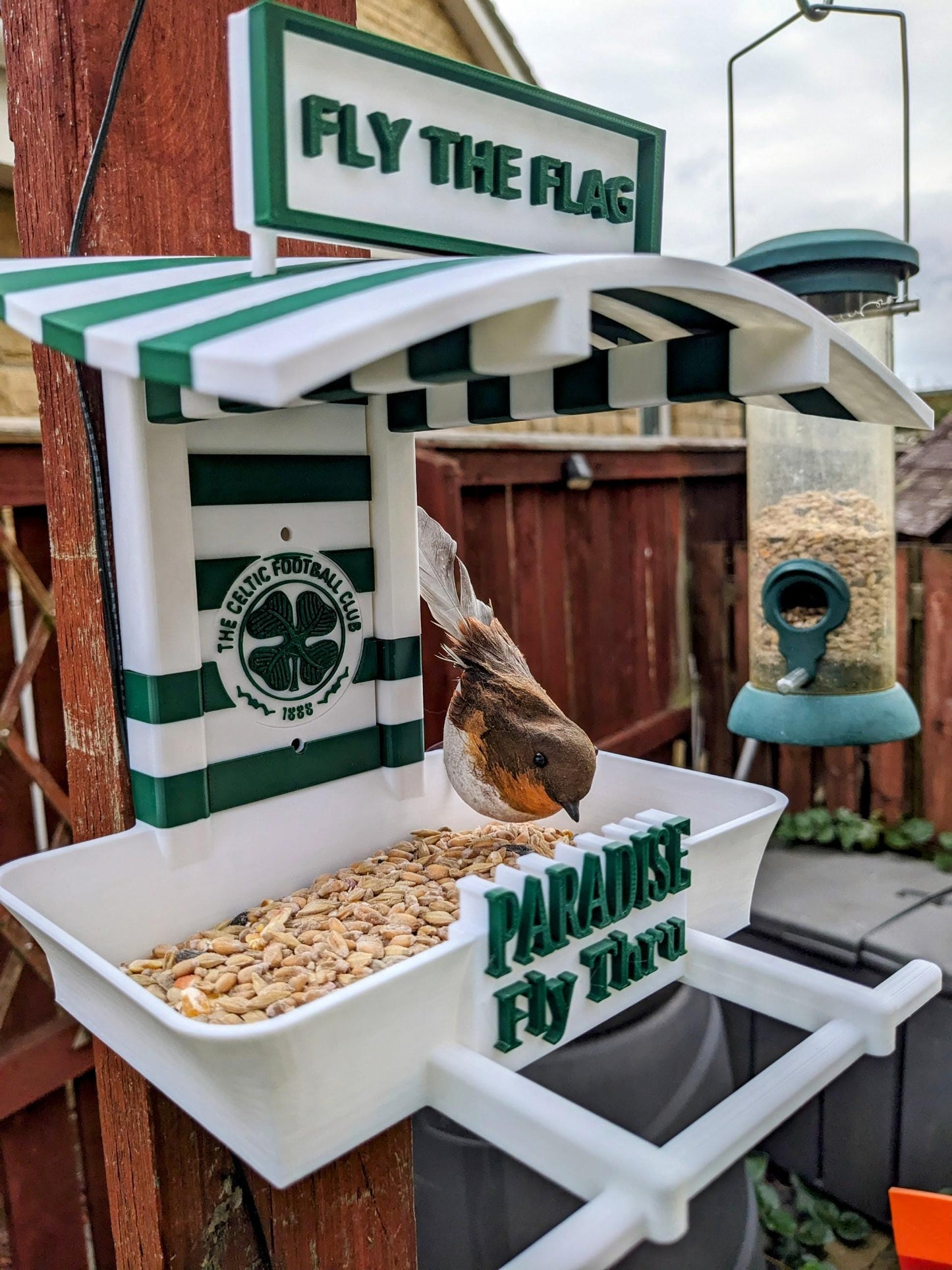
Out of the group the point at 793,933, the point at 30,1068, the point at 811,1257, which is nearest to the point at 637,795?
the point at 30,1068

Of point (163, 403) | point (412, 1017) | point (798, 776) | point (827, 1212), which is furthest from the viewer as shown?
point (798, 776)

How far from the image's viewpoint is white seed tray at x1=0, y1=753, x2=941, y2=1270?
0.51 m

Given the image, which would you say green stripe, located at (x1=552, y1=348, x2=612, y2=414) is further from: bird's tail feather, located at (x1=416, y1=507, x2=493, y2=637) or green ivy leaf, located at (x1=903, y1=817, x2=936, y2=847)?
green ivy leaf, located at (x1=903, y1=817, x2=936, y2=847)

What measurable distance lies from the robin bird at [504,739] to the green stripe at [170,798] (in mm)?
217

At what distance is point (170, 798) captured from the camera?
29.7 inches

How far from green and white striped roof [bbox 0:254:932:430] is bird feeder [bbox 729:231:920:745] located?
104 centimetres

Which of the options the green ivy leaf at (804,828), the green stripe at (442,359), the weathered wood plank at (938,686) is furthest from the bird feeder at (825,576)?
the green stripe at (442,359)

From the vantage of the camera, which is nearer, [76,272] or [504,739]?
[76,272]

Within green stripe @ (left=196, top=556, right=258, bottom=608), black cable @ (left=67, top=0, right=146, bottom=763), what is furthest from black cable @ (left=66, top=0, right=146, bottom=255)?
green stripe @ (left=196, top=556, right=258, bottom=608)

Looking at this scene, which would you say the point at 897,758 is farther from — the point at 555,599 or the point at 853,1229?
the point at 853,1229

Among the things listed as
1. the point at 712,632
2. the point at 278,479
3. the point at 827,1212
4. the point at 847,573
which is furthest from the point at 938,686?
the point at 278,479

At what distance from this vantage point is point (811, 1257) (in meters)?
Result: 1.90

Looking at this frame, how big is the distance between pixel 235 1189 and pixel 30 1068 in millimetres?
626

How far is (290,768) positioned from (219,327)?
456 mm
